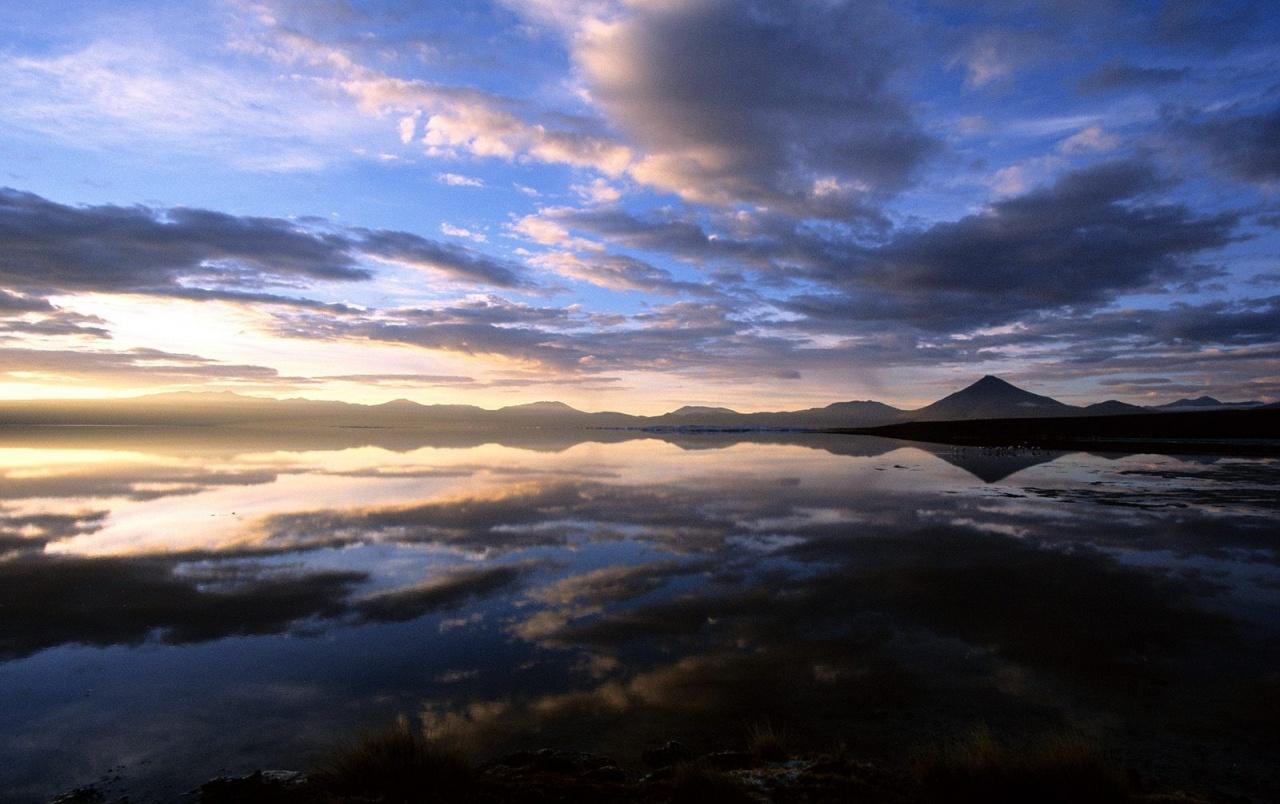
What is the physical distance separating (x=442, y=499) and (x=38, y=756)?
58.5ft

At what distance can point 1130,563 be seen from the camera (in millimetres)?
14344

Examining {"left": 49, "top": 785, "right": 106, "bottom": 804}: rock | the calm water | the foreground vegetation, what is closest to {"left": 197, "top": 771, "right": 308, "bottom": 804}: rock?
the foreground vegetation

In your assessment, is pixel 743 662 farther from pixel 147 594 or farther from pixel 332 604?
pixel 147 594

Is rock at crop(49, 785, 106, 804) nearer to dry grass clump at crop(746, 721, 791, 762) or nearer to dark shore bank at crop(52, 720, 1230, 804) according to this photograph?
dark shore bank at crop(52, 720, 1230, 804)

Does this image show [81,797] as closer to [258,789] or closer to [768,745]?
[258,789]

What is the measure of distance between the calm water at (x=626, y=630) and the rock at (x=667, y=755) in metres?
0.34

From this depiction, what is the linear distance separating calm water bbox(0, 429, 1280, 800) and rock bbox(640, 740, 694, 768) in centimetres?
34

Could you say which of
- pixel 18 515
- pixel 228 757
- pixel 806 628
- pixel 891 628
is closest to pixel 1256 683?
pixel 891 628

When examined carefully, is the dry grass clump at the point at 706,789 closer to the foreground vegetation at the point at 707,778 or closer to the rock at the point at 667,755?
the foreground vegetation at the point at 707,778

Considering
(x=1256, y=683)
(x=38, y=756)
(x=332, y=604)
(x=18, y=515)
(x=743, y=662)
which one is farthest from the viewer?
(x=18, y=515)

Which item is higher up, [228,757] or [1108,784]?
[1108,784]

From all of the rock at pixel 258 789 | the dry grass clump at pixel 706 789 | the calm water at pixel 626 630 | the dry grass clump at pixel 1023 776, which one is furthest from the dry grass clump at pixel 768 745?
the rock at pixel 258 789

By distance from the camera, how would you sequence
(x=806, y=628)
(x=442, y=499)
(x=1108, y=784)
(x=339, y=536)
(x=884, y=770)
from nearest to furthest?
(x=1108, y=784), (x=884, y=770), (x=806, y=628), (x=339, y=536), (x=442, y=499)

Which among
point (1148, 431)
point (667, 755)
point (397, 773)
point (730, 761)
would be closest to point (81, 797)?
point (397, 773)
